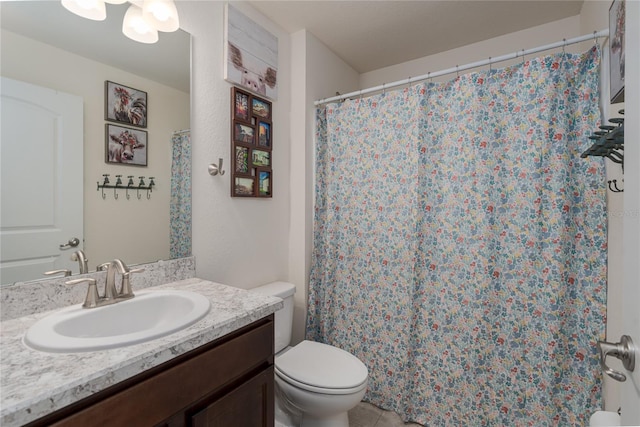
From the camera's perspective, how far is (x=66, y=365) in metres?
0.67

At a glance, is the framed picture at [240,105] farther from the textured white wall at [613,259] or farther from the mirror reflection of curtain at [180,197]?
the textured white wall at [613,259]

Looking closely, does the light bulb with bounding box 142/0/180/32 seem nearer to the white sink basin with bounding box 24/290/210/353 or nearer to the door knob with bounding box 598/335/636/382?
the white sink basin with bounding box 24/290/210/353

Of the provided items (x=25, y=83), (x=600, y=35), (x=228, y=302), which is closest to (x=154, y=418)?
(x=228, y=302)

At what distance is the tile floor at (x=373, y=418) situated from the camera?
171 centimetres

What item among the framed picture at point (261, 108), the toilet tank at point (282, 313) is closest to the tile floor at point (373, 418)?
the toilet tank at point (282, 313)

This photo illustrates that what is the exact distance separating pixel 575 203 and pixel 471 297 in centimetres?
66

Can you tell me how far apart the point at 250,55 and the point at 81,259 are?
4.53 feet

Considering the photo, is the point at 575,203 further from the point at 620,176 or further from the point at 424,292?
the point at 424,292

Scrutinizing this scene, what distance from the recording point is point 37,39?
102 cm

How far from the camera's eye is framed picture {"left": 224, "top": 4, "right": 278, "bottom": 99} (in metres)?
1.63

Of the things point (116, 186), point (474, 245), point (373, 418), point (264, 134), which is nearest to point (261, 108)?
point (264, 134)

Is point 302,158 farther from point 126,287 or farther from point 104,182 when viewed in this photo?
point 126,287

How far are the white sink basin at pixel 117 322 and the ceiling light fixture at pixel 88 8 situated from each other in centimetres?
110

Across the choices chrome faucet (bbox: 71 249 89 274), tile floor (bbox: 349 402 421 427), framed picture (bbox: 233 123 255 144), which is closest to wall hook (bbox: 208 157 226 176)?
framed picture (bbox: 233 123 255 144)
